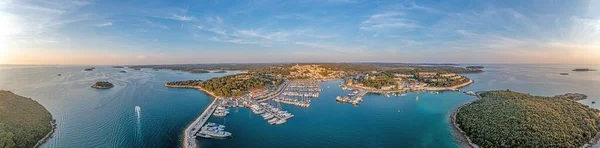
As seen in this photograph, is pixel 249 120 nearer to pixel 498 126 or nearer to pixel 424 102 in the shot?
pixel 498 126

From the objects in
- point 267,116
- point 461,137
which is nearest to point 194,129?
point 267,116

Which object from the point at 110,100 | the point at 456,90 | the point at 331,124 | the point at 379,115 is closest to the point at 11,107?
the point at 110,100

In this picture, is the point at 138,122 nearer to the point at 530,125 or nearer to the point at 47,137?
the point at 47,137

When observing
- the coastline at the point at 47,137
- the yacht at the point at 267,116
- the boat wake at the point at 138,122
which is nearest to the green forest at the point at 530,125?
the yacht at the point at 267,116

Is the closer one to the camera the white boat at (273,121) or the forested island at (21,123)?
the forested island at (21,123)

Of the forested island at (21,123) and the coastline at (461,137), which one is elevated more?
the forested island at (21,123)

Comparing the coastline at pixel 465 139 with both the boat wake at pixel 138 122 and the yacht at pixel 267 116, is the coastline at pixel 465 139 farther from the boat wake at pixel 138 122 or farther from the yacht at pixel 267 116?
the boat wake at pixel 138 122

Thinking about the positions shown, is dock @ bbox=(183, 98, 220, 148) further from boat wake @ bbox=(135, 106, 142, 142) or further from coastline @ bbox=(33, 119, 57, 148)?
coastline @ bbox=(33, 119, 57, 148)
